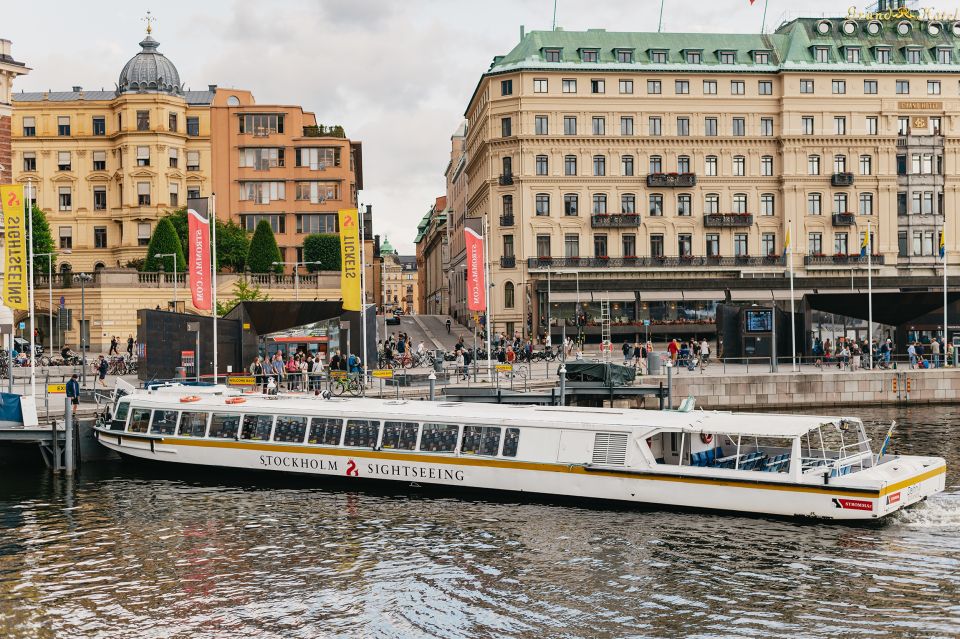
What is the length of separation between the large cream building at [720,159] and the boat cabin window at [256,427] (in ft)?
202

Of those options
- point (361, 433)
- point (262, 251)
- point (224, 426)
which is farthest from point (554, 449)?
point (262, 251)

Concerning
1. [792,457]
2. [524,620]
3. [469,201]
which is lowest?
[524,620]

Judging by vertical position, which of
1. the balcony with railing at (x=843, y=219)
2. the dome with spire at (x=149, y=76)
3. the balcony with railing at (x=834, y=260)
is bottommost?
the balcony with railing at (x=834, y=260)

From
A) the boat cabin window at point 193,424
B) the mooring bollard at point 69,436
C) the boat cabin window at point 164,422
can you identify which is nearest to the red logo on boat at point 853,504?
the boat cabin window at point 193,424

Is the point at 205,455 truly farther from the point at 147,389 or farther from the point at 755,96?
the point at 755,96

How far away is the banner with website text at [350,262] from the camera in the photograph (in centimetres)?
4888

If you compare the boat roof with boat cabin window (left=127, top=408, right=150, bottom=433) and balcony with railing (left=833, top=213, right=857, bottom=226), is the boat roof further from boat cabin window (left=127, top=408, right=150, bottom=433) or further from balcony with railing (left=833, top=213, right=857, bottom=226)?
balcony with railing (left=833, top=213, right=857, bottom=226)

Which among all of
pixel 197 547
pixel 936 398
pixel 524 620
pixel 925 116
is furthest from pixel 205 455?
pixel 925 116

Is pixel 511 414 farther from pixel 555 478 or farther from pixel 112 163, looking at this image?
pixel 112 163

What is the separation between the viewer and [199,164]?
336 ft

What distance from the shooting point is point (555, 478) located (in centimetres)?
2970

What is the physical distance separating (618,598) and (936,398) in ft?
137

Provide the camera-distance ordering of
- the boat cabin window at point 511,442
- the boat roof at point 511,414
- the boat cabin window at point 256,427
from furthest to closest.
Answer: the boat cabin window at point 256,427
the boat cabin window at point 511,442
the boat roof at point 511,414

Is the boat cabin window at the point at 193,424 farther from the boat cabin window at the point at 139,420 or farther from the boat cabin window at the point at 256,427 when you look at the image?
the boat cabin window at the point at 256,427
